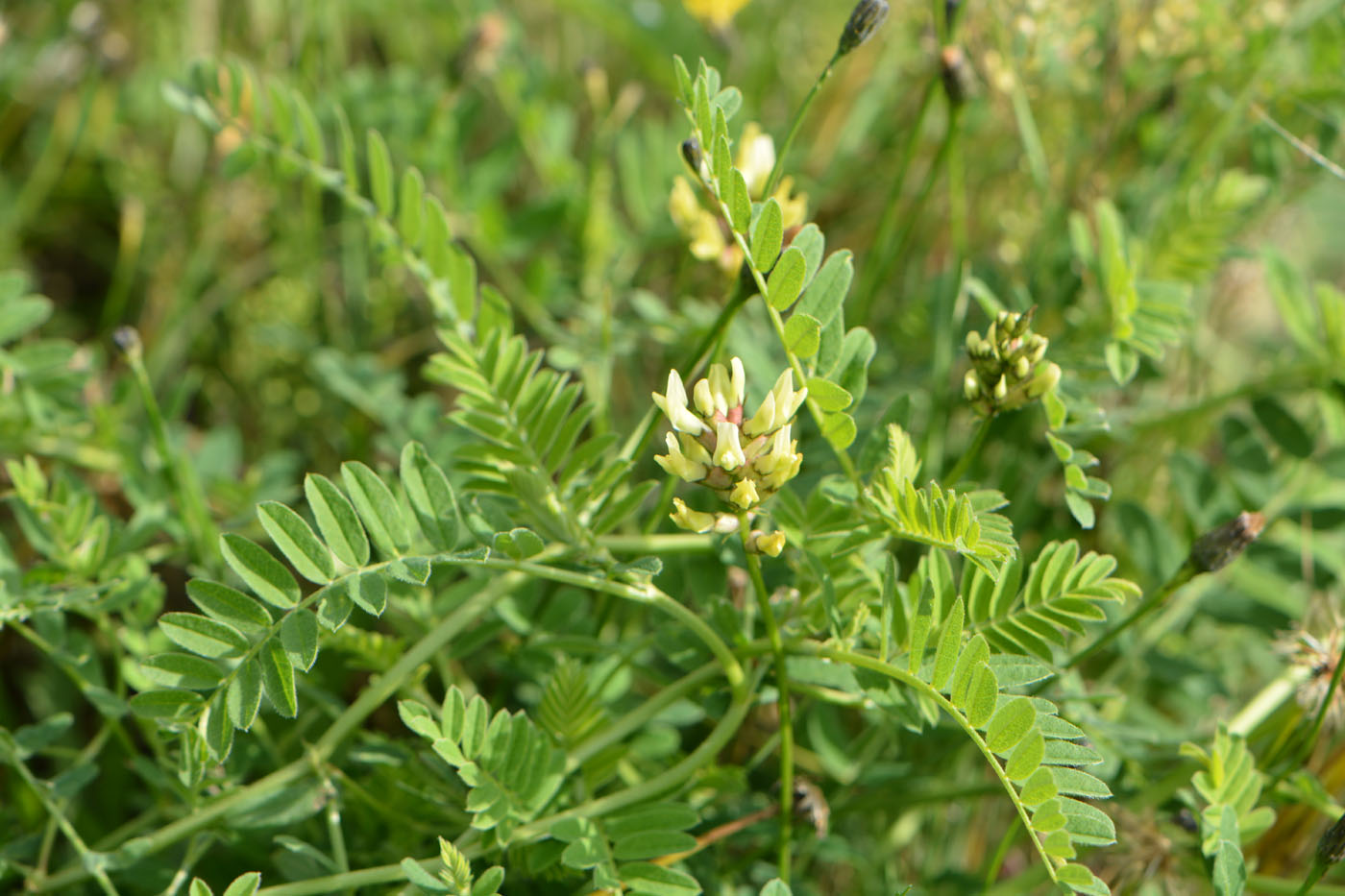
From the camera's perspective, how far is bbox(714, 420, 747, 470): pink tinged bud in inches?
31.9

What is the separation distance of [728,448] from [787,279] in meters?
0.17

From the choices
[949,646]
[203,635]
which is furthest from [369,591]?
[949,646]

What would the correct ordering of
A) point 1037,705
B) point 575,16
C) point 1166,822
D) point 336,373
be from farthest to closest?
point 575,16
point 336,373
point 1166,822
point 1037,705

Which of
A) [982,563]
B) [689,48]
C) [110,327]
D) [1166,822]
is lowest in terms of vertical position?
[1166,822]

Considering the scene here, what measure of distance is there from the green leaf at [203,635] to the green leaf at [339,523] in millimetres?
102

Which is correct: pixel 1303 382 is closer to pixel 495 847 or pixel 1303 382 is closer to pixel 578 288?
pixel 578 288

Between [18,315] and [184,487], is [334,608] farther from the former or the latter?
[18,315]

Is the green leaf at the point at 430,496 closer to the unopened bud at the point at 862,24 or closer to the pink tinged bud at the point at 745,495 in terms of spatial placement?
the pink tinged bud at the point at 745,495

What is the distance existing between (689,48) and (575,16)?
0.85 ft

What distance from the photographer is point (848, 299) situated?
1.54 meters

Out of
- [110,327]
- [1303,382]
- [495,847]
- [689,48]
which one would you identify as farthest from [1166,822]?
[110,327]

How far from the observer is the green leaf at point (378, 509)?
0.95 meters

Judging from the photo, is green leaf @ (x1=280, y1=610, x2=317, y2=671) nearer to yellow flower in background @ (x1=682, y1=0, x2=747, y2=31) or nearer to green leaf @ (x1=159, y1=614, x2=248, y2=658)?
green leaf @ (x1=159, y1=614, x2=248, y2=658)

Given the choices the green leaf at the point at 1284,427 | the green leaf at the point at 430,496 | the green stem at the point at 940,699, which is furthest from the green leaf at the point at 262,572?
the green leaf at the point at 1284,427
